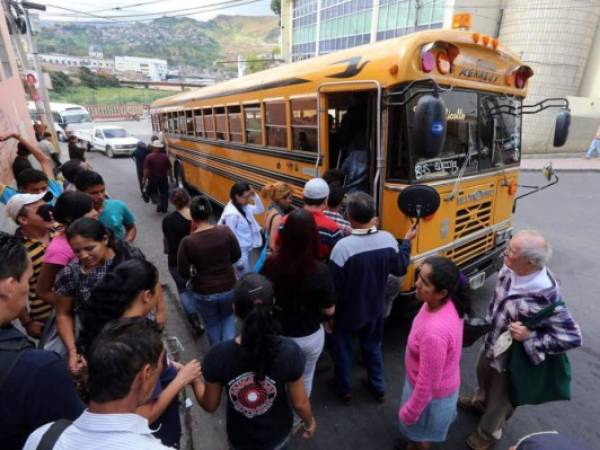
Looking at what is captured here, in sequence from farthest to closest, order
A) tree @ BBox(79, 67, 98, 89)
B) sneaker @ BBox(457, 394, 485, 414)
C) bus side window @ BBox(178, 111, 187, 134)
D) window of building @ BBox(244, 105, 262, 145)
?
tree @ BBox(79, 67, 98, 89) → bus side window @ BBox(178, 111, 187, 134) → window of building @ BBox(244, 105, 262, 145) → sneaker @ BBox(457, 394, 485, 414)

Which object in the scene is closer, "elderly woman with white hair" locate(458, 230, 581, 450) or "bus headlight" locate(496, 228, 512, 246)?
"elderly woman with white hair" locate(458, 230, 581, 450)

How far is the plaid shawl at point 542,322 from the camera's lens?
6.06 feet

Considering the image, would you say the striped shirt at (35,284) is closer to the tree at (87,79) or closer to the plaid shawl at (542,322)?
the plaid shawl at (542,322)

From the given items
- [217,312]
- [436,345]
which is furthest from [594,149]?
[217,312]

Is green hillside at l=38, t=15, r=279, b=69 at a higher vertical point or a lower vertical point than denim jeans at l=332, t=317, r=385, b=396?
higher

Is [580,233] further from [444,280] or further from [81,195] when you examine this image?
[81,195]

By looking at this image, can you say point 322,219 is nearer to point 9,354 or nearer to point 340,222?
point 340,222

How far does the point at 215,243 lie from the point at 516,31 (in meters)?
20.9

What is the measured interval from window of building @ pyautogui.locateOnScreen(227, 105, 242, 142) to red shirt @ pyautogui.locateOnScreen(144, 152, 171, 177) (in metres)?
2.29

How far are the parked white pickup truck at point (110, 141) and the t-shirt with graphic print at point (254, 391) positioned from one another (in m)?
16.7

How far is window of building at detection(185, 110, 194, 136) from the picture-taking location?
311 inches

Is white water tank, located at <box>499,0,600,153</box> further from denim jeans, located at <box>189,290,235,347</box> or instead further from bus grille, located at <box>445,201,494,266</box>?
denim jeans, located at <box>189,290,235,347</box>

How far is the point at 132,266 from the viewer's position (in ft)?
5.68

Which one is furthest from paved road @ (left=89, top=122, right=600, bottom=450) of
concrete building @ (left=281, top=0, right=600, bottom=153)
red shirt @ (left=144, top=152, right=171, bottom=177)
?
concrete building @ (left=281, top=0, right=600, bottom=153)
